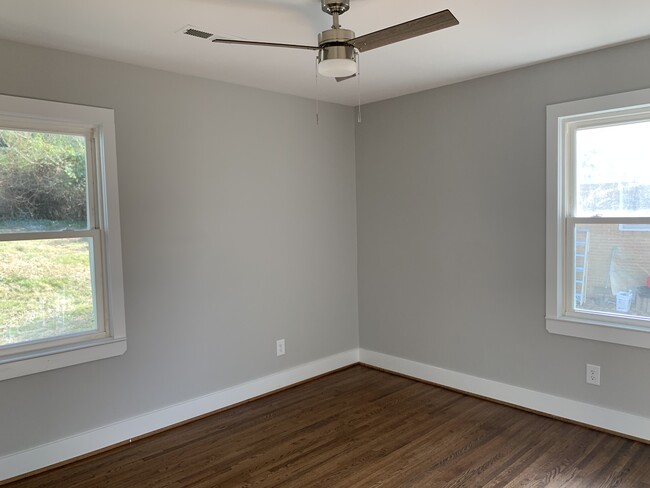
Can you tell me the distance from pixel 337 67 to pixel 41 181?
1892mm

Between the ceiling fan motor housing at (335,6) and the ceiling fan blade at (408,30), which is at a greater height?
the ceiling fan motor housing at (335,6)

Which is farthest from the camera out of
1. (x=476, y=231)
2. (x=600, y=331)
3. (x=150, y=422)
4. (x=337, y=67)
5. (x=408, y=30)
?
(x=476, y=231)

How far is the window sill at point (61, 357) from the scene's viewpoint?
2561 millimetres

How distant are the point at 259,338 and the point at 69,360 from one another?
1377 mm

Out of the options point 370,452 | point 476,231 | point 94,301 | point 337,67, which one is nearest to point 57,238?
point 94,301

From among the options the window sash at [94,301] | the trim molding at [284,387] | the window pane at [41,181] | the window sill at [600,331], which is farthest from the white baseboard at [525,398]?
the window pane at [41,181]

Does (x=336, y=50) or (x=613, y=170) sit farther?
(x=613, y=170)

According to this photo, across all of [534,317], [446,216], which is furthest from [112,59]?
[534,317]

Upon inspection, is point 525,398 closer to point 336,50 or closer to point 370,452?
→ point 370,452

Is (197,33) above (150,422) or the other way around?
above

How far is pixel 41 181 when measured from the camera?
2.73m

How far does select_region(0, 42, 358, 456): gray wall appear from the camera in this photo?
276 centimetres

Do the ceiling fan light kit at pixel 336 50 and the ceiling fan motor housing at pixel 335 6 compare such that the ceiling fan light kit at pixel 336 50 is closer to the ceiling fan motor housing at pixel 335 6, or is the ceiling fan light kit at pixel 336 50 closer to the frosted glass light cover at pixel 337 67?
the frosted glass light cover at pixel 337 67

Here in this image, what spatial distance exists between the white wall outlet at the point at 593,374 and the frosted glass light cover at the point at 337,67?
95.4 inches
